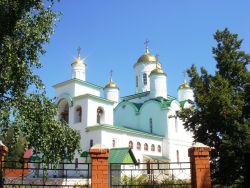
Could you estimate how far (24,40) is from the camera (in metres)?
9.39

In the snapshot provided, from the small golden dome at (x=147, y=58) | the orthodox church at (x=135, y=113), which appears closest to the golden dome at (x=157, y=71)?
the orthodox church at (x=135, y=113)

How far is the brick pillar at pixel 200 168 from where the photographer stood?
23.3 ft

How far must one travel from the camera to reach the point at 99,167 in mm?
6996

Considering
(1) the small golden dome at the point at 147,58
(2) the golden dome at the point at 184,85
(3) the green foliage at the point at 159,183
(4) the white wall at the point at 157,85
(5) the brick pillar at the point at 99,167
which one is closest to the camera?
(5) the brick pillar at the point at 99,167

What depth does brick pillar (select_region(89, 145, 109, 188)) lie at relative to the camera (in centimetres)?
691

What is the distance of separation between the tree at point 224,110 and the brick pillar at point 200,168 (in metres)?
3.98

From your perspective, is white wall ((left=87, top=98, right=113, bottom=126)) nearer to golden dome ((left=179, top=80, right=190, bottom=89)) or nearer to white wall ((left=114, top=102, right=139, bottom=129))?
white wall ((left=114, top=102, right=139, bottom=129))

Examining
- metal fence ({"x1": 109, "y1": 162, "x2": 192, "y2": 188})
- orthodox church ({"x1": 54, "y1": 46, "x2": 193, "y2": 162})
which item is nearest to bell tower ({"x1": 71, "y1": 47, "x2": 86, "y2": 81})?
orthodox church ({"x1": 54, "y1": 46, "x2": 193, "y2": 162})

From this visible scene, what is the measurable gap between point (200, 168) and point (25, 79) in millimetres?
5568

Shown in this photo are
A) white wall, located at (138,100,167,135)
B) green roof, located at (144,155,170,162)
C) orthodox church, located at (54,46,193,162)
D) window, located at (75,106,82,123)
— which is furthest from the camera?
white wall, located at (138,100,167,135)

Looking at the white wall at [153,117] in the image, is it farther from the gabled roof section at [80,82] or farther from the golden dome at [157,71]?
the gabled roof section at [80,82]

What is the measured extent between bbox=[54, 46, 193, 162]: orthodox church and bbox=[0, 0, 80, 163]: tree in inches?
596

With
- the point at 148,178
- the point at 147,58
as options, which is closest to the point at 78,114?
the point at 147,58

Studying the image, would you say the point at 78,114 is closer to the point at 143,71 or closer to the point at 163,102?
the point at 163,102
